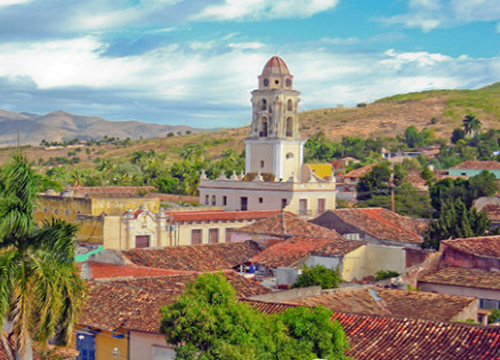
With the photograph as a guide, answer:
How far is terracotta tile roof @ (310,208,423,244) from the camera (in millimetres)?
40438

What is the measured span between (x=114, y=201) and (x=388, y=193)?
2902cm

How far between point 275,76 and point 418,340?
37.6 meters

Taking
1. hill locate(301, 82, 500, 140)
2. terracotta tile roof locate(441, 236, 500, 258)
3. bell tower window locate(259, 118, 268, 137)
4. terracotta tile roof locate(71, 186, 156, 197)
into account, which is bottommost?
terracotta tile roof locate(441, 236, 500, 258)

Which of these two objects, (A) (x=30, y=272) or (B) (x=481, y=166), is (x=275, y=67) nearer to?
(B) (x=481, y=166)

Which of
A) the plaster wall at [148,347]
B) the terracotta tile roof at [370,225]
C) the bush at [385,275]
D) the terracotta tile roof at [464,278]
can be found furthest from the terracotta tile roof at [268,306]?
the terracotta tile roof at [370,225]

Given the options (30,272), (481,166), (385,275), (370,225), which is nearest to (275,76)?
(370,225)

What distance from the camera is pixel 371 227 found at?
41.5 m

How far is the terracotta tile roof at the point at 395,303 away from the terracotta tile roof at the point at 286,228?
1212cm

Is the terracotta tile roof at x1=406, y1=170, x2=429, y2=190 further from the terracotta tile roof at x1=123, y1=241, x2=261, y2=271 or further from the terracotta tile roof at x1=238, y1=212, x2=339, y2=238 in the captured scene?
the terracotta tile roof at x1=123, y1=241, x2=261, y2=271

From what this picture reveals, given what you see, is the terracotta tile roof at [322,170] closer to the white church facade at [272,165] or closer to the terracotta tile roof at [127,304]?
the white church facade at [272,165]

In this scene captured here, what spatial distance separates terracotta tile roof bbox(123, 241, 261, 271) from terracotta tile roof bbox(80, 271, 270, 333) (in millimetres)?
6735

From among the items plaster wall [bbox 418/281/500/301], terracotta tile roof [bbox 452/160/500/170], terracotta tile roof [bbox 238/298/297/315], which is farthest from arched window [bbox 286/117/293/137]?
terracotta tile roof [bbox 238/298/297/315]

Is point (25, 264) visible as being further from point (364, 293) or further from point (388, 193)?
point (388, 193)

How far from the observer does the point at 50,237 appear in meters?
11.0
